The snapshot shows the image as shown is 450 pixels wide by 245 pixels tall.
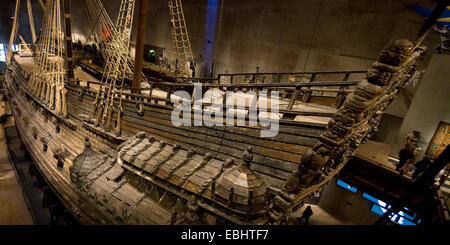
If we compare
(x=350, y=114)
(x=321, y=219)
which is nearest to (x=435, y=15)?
(x=350, y=114)

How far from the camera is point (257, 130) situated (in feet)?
12.8

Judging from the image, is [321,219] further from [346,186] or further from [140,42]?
[140,42]

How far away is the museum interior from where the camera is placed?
3.07 metres

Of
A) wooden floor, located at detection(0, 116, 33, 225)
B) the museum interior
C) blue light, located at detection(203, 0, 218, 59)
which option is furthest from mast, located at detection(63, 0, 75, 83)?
blue light, located at detection(203, 0, 218, 59)

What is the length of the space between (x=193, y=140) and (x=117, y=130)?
2.69 m

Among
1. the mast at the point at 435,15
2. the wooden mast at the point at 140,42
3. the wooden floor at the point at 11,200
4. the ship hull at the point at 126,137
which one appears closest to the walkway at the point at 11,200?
the wooden floor at the point at 11,200

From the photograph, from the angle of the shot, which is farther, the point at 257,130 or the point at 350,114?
the point at 257,130

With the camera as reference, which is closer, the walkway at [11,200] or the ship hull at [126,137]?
the ship hull at [126,137]

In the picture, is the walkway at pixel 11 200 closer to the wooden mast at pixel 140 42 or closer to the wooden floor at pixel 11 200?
the wooden floor at pixel 11 200

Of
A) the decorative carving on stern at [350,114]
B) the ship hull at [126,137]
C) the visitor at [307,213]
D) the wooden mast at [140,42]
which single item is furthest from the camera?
the visitor at [307,213]

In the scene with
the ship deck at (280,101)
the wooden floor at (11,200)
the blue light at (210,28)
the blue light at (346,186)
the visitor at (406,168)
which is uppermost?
the blue light at (210,28)

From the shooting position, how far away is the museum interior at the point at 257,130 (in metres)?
3.07

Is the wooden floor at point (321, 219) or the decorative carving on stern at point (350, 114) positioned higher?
the decorative carving on stern at point (350, 114)
